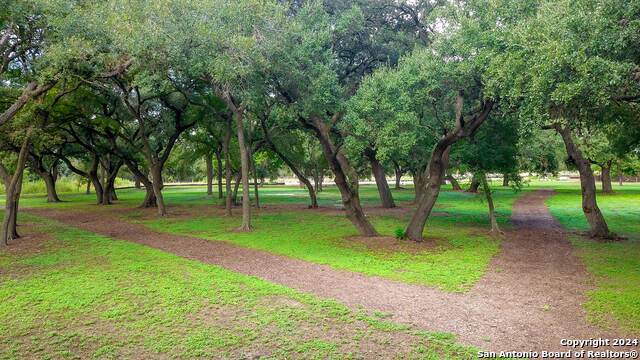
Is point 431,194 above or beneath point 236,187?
beneath

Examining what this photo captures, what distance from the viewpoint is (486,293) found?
28.1 ft

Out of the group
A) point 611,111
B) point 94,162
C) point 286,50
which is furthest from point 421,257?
point 94,162

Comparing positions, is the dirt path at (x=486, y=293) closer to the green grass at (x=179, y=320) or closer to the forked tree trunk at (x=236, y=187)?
the green grass at (x=179, y=320)

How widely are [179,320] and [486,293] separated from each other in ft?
18.8

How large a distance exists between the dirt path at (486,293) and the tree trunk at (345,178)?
3718 millimetres

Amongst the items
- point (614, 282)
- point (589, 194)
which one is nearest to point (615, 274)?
point (614, 282)

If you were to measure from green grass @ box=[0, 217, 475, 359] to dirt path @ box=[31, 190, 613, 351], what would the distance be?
0.58 m

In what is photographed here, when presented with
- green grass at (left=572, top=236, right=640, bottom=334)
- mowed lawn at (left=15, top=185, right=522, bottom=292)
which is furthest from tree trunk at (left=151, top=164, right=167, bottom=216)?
green grass at (left=572, top=236, right=640, bottom=334)

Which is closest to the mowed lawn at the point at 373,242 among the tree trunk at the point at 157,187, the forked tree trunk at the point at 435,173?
the forked tree trunk at the point at 435,173

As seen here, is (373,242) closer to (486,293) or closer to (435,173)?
(435,173)

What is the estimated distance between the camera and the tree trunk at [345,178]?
14.9 m

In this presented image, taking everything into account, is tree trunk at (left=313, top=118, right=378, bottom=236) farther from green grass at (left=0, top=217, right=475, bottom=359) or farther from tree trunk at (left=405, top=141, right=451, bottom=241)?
green grass at (left=0, top=217, right=475, bottom=359)

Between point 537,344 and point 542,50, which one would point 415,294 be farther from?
point 542,50

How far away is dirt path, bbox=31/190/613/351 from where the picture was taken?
6492 millimetres
